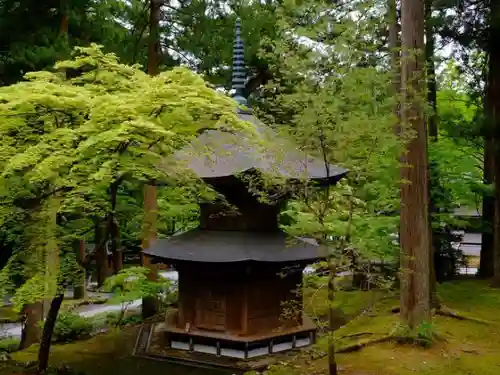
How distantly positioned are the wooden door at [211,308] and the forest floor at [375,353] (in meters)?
1.22

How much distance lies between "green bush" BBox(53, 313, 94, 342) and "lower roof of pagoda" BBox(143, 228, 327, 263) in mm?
3380

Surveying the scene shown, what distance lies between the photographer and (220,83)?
15.5 m

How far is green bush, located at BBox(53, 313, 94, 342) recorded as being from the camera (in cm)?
1305

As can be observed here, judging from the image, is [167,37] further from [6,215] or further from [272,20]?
[6,215]

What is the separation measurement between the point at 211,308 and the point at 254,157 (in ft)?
12.6

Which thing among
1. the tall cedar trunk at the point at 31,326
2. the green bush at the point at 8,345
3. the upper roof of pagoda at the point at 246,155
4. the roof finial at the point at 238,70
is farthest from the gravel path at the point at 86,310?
the upper roof of pagoda at the point at 246,155

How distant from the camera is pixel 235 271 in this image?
1103 centimetres

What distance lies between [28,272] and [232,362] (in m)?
4.60

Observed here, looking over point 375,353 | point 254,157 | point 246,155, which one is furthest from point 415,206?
point 246,155

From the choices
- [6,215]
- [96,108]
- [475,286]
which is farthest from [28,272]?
[475,286]

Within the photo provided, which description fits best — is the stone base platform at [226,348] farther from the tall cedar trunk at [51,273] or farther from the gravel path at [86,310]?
the gravel path at [86,310]

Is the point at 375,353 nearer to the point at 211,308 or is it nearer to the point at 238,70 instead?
the point at 211,308

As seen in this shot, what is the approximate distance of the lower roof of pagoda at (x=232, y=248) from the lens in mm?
10703

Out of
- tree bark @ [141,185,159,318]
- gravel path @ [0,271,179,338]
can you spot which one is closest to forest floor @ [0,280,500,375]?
tree bark @ [141,185,159,318]
